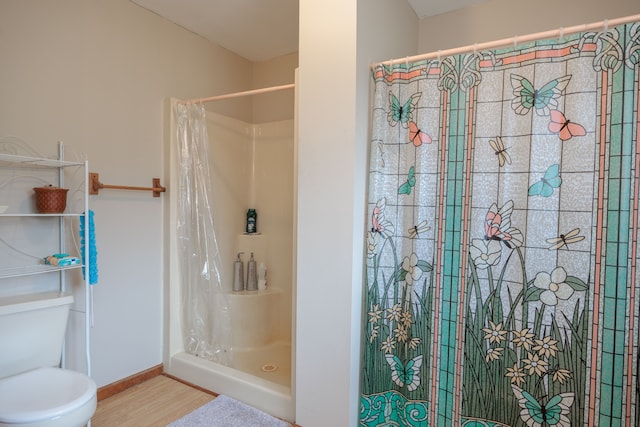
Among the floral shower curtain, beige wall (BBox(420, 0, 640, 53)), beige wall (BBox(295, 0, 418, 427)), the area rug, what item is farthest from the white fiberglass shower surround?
beige wall (BBox(420, 0, 640, 53))

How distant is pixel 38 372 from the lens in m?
1.54

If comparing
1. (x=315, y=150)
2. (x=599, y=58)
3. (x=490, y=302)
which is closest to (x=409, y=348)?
(x=490, y=302)

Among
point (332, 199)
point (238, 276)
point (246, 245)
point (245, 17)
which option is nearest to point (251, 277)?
point (238, 276)

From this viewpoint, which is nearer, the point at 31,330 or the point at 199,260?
the point at 31,330

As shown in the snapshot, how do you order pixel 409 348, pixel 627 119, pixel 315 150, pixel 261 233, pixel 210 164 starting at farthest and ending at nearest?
pixel 261 233, pixel 210 164, pixel 315 150, pixel 409 348, pixel 627 119

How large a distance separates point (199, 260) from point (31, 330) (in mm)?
944

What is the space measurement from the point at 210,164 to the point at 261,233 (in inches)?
27.6

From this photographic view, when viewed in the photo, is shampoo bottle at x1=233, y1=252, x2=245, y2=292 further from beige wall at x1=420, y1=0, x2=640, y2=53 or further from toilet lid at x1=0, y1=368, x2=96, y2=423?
beige wall at x1=420, y1=0, x2=640, y2=53

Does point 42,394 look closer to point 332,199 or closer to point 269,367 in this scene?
point 269,367

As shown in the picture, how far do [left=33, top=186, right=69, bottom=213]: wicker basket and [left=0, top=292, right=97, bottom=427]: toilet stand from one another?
1.40 ft

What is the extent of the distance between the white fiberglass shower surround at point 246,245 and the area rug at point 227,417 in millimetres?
129

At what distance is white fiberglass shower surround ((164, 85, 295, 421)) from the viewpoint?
2.30 meters

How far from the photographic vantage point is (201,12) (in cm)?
222

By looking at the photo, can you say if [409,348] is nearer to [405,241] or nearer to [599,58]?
[405,241]
